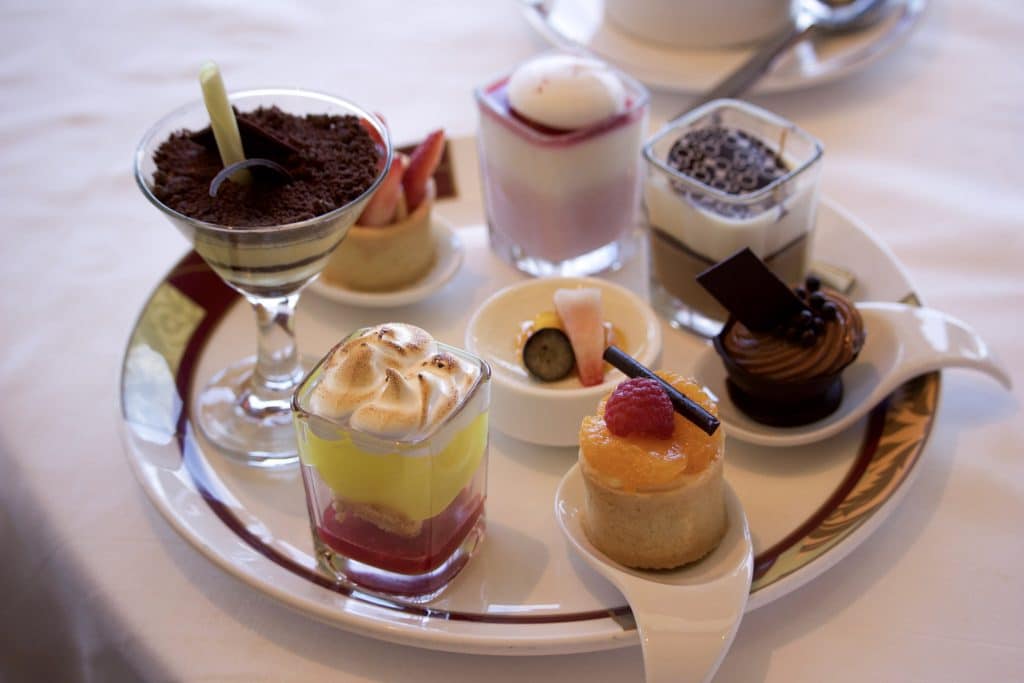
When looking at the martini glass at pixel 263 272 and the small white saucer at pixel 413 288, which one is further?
the small white saucer at pixel 413 288

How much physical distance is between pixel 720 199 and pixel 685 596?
60cm

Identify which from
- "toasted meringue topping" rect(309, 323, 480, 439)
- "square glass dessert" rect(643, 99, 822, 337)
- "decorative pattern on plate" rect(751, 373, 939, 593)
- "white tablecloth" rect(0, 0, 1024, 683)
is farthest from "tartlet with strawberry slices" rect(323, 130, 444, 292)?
"decorative pattern on plate" rect(751, 373, 939, 593)

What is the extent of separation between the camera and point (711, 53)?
2025 mm

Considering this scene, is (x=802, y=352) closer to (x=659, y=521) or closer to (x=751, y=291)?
(x=751, y=291)

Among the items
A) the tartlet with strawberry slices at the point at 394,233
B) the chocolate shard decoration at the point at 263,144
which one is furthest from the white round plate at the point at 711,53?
the chocolate shard decoration at the point at 263,144

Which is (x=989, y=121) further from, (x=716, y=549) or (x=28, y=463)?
(x=28, y=463)

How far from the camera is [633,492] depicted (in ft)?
3.58

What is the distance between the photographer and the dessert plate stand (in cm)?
112

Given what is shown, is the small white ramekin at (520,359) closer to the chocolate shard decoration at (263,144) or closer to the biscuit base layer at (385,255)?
the biscuit base layer at (385,255)

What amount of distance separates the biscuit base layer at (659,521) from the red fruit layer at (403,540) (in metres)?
0.15

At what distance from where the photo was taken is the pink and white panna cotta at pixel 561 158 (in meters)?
1.55

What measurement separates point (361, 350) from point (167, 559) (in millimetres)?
392

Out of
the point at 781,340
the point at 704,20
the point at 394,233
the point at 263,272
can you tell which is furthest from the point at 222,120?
the point at 704,20

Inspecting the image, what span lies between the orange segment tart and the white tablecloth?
0.40 ft
